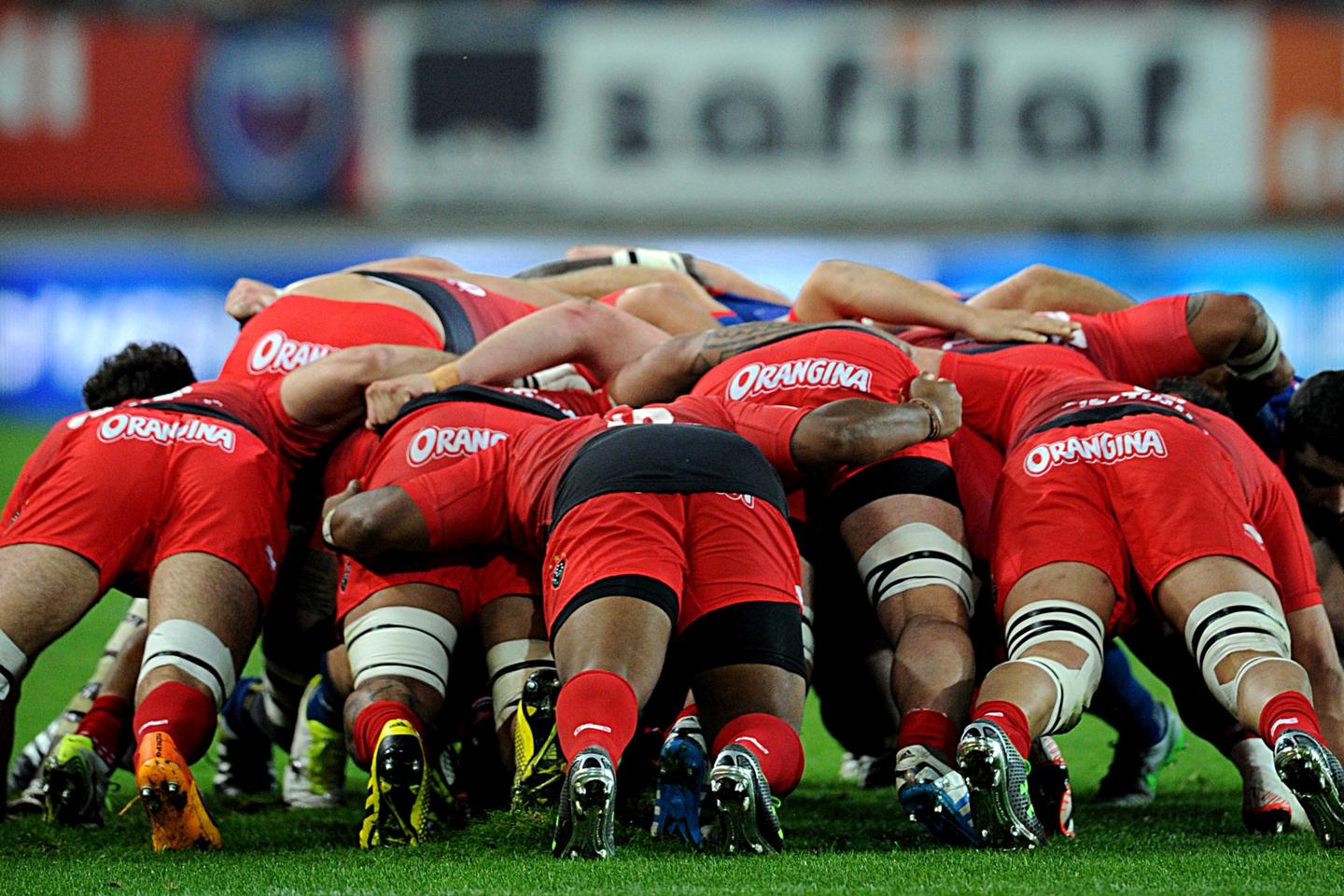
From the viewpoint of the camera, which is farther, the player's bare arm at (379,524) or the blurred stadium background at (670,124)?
the blurred stadium background at (670,124)

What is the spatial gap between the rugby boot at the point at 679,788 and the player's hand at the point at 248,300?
8.59 ft

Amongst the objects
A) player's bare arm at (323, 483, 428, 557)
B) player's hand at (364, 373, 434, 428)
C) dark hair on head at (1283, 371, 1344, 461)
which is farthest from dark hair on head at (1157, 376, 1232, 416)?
player's bare arm at (323, 483, 428, 557)

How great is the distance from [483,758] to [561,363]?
3.81 ft

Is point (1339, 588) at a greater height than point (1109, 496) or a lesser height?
lesser

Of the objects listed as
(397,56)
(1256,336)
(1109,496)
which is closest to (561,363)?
(1109,496)

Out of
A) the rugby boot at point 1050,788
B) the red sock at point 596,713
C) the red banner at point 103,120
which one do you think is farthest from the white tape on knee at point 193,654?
the red banner at point 103,120

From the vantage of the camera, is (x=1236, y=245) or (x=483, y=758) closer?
(x=483, y=758)

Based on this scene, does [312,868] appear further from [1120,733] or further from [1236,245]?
[1236,245]

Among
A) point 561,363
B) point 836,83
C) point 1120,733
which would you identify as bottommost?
point 1120,733

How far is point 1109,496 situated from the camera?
3826mm

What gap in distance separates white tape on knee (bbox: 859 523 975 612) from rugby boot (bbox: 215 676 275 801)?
1.84 m

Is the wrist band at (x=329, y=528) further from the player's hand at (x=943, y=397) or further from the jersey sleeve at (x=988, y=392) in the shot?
A: the jersey sleeve at (x=988, y=392)

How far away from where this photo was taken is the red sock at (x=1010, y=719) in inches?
128

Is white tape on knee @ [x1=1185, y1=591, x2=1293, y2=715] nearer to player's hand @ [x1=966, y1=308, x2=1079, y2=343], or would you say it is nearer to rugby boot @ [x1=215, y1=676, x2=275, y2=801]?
player's hand @ [x1=966, y1=308, x2=1079, y2=343]
